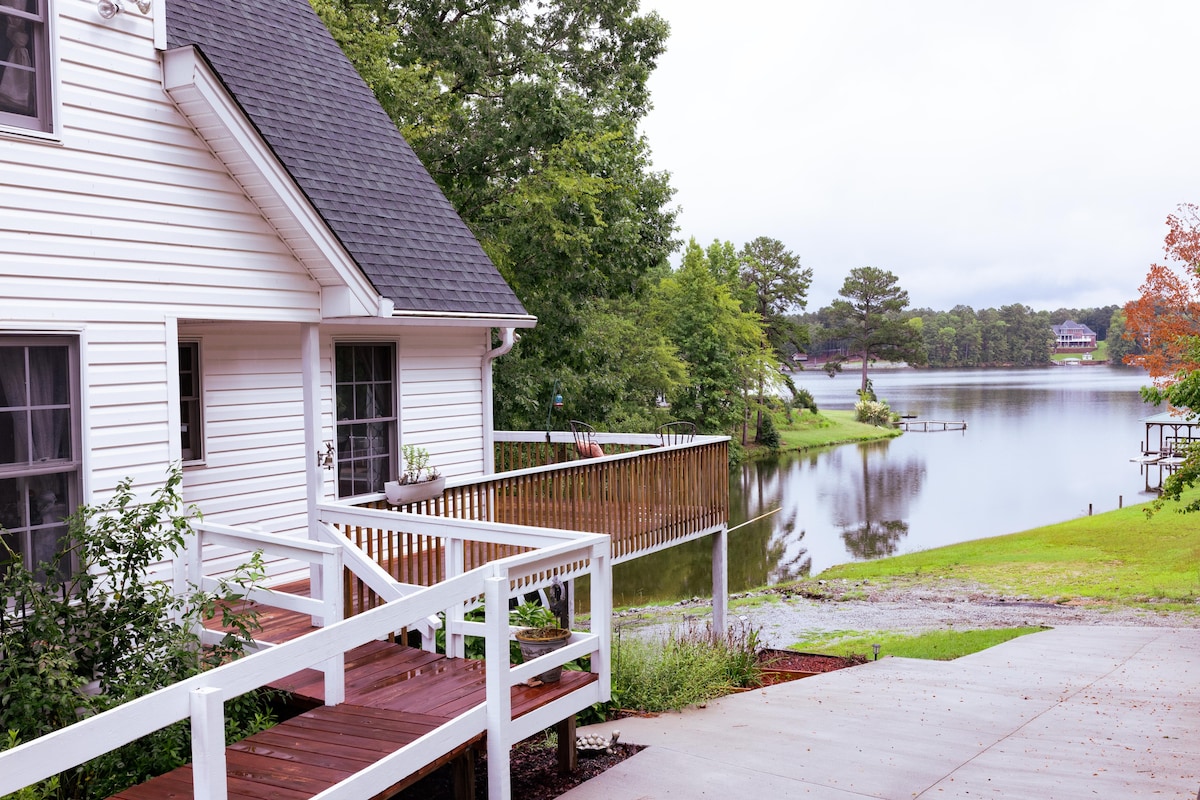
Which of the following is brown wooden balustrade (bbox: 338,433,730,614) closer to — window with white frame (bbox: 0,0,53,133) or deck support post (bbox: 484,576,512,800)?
deck support post (bbox: 484,576,512,800)

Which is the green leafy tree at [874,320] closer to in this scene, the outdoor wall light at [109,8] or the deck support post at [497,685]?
the outdoor wall light at [109,8]

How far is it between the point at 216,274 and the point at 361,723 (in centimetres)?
418

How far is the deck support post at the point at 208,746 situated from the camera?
402 cm

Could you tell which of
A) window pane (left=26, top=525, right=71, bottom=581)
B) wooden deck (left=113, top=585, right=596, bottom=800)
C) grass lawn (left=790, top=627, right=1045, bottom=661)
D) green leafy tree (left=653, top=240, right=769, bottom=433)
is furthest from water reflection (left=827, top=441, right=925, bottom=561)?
window pane (left=26, top=525, right=71, bottom=581)

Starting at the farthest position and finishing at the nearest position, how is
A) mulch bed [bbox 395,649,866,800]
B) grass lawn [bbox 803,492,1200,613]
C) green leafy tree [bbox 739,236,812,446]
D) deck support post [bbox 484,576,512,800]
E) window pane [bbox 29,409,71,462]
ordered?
1. green leafy tree [bbox 739,236,812,446]
2. grass lawn [bbox 803,492,1200,613]
3. window pane [bbox 29,409,71,462]
4. mulch bed [bbox 395,649,866,800]
5. deck support post [bbox 484,576,512,800]

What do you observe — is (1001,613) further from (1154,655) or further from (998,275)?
(998,275)

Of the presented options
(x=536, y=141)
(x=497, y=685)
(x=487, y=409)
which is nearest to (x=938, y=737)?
(x=497, y=685)

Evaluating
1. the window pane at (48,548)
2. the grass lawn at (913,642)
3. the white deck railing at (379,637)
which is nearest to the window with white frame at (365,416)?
the white deck railing at (379,637)

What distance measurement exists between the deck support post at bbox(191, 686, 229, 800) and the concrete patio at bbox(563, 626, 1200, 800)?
260 cm

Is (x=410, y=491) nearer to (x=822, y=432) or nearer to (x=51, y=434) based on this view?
(x=51, y=434)

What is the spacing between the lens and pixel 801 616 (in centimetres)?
2105

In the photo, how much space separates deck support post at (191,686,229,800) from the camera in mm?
4020

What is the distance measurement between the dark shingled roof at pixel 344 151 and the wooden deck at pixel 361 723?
12.8 feet

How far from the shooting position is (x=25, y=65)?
682 cm
